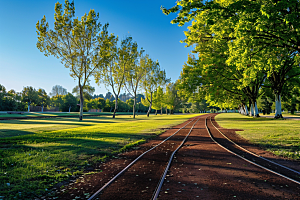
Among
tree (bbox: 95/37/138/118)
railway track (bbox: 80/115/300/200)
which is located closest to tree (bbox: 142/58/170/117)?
tree (bbox: 95/37/138/118)

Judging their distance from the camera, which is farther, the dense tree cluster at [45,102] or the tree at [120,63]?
the dense tree cluster at [45,102]

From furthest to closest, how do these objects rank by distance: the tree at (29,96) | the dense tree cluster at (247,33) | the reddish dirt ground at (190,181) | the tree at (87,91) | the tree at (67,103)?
the tree at (67,103), the tree at (29,96), the tree at (87,91), the dense tree cluster at (247,33), the reddish dirt ground at (190,181)

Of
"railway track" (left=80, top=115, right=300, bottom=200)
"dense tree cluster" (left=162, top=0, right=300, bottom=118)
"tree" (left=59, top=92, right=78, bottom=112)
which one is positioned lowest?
"railway track" (left=80, top=115, right=300, bottom=200)

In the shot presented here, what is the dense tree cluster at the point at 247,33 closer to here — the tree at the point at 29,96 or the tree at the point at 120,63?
the tree at the point at 120,63

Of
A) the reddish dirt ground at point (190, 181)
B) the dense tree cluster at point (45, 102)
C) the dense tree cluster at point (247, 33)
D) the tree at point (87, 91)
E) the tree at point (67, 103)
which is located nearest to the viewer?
the reddish dirt ground at point (190, 181)

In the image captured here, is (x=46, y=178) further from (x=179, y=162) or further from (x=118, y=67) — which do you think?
(x=118, y=67)

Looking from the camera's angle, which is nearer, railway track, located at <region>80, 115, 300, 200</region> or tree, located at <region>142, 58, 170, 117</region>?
railway track, located at <region>80, 115, 300, 200</region>

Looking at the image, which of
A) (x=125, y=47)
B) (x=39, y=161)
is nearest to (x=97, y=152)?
(x=39, y=161)

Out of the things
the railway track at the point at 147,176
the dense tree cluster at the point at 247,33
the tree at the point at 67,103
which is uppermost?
the dense tree cluster at the point at 247,33

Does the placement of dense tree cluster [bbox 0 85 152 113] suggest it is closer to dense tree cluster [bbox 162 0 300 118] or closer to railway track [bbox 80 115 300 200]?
dense tree cluster [bbox 162 0 300 118]

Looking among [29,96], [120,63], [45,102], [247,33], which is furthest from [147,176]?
[45,102]

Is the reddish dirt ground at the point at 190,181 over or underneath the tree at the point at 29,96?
underneath

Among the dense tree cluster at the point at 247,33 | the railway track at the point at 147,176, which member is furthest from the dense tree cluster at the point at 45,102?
the railway track at the point at 147,176

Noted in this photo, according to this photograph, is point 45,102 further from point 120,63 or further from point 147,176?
point 147,176
